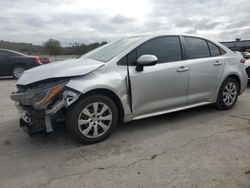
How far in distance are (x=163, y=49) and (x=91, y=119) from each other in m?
1.66

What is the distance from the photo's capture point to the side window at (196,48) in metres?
4.00

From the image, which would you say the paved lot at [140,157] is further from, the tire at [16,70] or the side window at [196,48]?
the tire at [16,70]

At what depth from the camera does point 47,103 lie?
9.36ft

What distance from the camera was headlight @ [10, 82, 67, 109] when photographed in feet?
9.34

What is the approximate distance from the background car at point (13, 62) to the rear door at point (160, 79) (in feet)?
25.7

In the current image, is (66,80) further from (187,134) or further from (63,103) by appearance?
(187,134)

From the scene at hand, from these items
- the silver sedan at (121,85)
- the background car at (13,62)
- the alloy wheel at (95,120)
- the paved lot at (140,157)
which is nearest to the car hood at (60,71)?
the silver sedan at (121,85)

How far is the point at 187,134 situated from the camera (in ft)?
11.3

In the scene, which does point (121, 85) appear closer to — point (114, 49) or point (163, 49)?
point (114, 49)

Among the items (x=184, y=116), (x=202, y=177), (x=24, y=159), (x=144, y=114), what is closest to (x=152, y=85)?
(x=144, y=114)

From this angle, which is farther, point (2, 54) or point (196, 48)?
point (2, 54)

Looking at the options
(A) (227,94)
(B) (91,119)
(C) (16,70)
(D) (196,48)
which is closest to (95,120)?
(B) (91,119)

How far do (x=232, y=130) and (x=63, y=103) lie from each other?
258 cm

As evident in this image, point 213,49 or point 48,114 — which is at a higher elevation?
point 213,49
